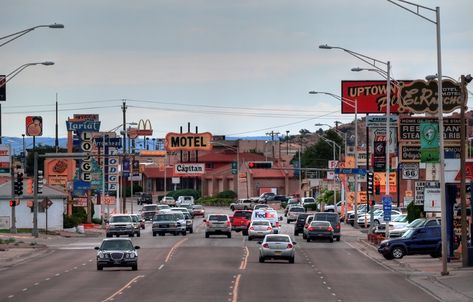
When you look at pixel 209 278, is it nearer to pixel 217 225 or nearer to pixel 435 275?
pixel 435 275

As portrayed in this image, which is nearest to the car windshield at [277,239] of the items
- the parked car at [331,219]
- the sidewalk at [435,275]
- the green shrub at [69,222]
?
the sidewalk at [435,275]

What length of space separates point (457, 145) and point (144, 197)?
A: 118m

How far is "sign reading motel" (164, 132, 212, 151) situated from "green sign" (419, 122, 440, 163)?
295 feet

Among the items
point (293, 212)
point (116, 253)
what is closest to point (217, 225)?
point (293, 212)

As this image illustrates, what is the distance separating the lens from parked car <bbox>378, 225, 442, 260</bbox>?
58500mm

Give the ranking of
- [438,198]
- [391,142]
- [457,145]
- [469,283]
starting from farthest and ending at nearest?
[391,142]
[457,145]
[438,198]
[469,283]

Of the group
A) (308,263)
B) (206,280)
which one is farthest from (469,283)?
(308,263)

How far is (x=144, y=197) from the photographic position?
172750mm

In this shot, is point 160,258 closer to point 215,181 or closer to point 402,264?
point 402,264

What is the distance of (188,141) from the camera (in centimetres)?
14175

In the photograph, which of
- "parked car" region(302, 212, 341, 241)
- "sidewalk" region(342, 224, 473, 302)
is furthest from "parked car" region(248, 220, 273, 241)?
"sidewalk" region(342, 224, 473, 302)

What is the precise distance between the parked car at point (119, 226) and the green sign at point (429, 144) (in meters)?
36.0

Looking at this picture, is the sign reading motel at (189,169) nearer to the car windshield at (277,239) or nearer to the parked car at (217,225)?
the parked car at (217,225)

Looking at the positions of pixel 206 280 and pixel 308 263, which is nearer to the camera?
pixel 206 280
